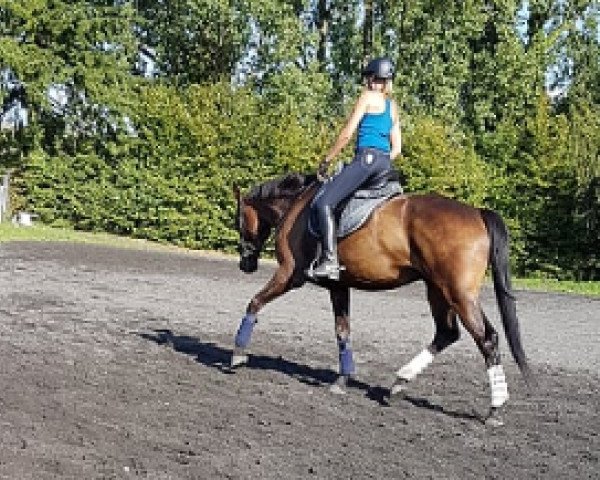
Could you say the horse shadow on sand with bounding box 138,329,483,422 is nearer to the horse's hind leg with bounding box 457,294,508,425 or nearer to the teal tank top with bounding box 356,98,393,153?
the horse's hind leg with bounding box 457,294,508,425

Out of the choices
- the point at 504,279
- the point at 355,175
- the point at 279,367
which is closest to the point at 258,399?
the point at 279,367

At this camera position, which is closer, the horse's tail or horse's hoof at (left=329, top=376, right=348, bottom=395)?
the horse's tail

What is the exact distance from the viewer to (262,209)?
8.91 meters

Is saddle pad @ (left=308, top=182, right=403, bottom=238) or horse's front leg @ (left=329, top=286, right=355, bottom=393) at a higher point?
saddle pad @ (left=308, top=182, right=403, bottom=238)

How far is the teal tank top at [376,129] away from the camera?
25.1 ft

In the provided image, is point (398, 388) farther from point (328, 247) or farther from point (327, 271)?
point (328, 247)

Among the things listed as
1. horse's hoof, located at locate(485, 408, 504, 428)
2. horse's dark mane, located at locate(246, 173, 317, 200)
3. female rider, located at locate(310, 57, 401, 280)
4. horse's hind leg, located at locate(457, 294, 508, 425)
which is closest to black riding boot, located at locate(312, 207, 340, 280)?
female rider, located at locate(310, 57, 401, 280)

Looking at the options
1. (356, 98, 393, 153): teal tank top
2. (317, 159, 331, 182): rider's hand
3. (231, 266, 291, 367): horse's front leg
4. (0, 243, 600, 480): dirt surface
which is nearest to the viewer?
(0, 243, 600, 480): dirt surface

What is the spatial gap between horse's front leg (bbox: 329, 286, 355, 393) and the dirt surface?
8.0 inches

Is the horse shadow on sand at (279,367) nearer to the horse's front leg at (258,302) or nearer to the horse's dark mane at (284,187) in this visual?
the horse's front leg at (258,302)

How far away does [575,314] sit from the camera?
1612 centimetres

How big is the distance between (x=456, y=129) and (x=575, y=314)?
Answer: 20.5 metres

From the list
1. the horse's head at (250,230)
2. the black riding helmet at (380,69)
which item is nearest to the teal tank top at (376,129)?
the black riding helmet at (380,69)

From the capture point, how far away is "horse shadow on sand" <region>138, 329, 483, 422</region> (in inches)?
291
